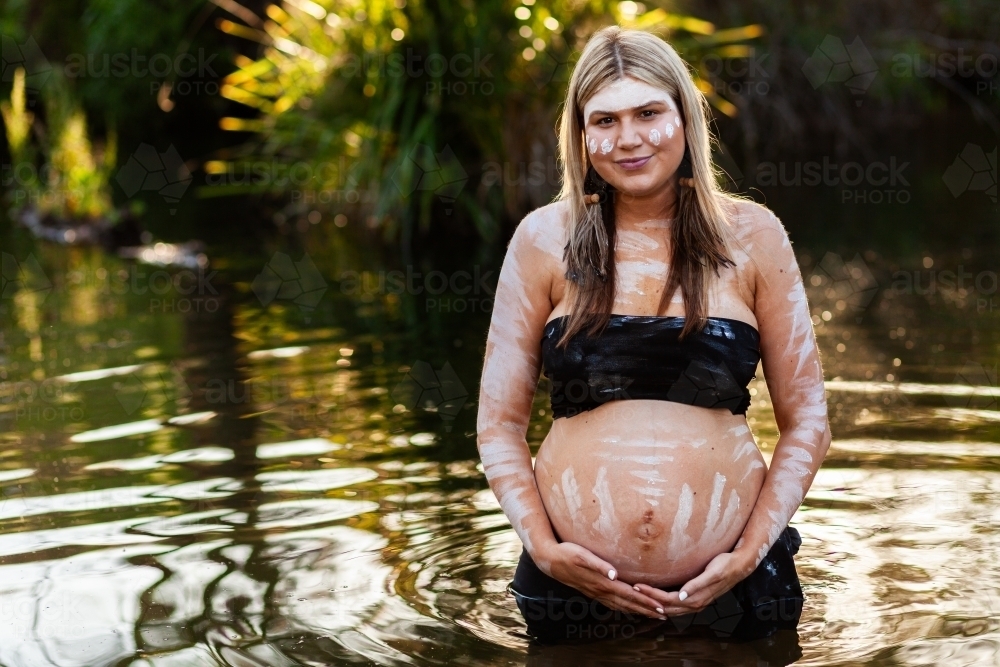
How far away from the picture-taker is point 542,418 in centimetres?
477

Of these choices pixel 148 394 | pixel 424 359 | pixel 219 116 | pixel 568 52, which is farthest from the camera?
pixel 219 116

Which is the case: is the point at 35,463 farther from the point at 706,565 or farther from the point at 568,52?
the point at 568,52

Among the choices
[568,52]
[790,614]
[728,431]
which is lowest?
[790,614]

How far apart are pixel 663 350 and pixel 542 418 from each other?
213 centimetres

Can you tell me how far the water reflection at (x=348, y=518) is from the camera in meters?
2.80

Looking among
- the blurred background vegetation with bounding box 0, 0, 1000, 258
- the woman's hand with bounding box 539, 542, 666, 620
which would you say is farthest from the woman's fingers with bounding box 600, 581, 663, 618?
the blurred background vegetation with bounding box 0, 0, 1000, 258

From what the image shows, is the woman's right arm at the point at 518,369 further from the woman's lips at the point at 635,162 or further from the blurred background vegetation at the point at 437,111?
the blurred background vegetation at the point at 437,111

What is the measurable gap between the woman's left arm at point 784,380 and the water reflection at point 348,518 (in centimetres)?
28

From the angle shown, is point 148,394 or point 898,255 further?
point 898,255

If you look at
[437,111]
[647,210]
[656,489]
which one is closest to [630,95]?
[647,210]

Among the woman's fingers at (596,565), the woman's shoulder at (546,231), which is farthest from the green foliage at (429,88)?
the woman's fingers at (596,565)

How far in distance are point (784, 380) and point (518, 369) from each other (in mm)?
544

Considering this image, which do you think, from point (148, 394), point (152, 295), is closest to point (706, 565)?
point (148, 394)

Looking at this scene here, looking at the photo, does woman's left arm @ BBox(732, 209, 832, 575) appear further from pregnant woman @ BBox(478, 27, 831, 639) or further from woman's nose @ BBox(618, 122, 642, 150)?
woman's nose @ BBox(618, 122, 642, 150)
